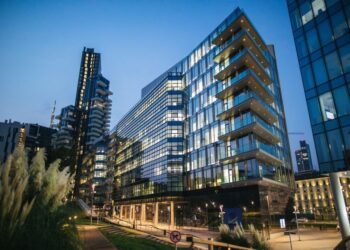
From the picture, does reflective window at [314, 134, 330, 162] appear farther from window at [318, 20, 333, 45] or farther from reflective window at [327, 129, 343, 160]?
window at [318, 20, 333, 45]

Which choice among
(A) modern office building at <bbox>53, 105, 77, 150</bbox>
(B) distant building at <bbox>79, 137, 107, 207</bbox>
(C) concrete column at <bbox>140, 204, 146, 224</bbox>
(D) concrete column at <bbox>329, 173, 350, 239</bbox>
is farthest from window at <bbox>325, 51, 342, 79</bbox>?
(A) modern office building at <bbox>53, 105, 77, 150</bbox>

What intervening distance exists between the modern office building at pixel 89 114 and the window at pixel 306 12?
353 ft

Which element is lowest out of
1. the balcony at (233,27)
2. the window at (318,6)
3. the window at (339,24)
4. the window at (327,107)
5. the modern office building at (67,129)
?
the window at (327,107)

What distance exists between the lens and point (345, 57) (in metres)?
20.6

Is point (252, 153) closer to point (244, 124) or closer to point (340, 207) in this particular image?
point (244, 124)

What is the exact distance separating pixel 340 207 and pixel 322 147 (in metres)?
4.99

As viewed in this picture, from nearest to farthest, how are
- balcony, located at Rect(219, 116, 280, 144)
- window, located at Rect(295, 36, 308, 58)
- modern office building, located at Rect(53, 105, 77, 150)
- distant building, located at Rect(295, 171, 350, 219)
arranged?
window, located at Rect(295, 36, 308, 58) < balcony, located at Rect(219, 116, 280, 144) < distant building, located at Rect(295, 171, 350, 219) < modern office building, located at Rect(53, 105, 77, 150)

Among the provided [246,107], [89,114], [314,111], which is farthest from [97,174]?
[314,111]

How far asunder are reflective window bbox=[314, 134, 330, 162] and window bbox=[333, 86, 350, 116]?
2500mm

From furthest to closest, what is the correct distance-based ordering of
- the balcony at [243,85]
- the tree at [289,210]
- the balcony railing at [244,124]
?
the tree at [289,210] < the balcony at [243,85] < the balcony railing at [244,124]

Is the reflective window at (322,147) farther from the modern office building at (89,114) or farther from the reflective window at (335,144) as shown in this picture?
the modern office building at (89,114)

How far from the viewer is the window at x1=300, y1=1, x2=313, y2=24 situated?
80.2ft

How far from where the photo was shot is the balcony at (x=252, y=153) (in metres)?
29.8

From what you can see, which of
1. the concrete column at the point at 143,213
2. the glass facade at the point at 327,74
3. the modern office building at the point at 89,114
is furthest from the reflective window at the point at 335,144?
the modern office building at the point at 89,114
